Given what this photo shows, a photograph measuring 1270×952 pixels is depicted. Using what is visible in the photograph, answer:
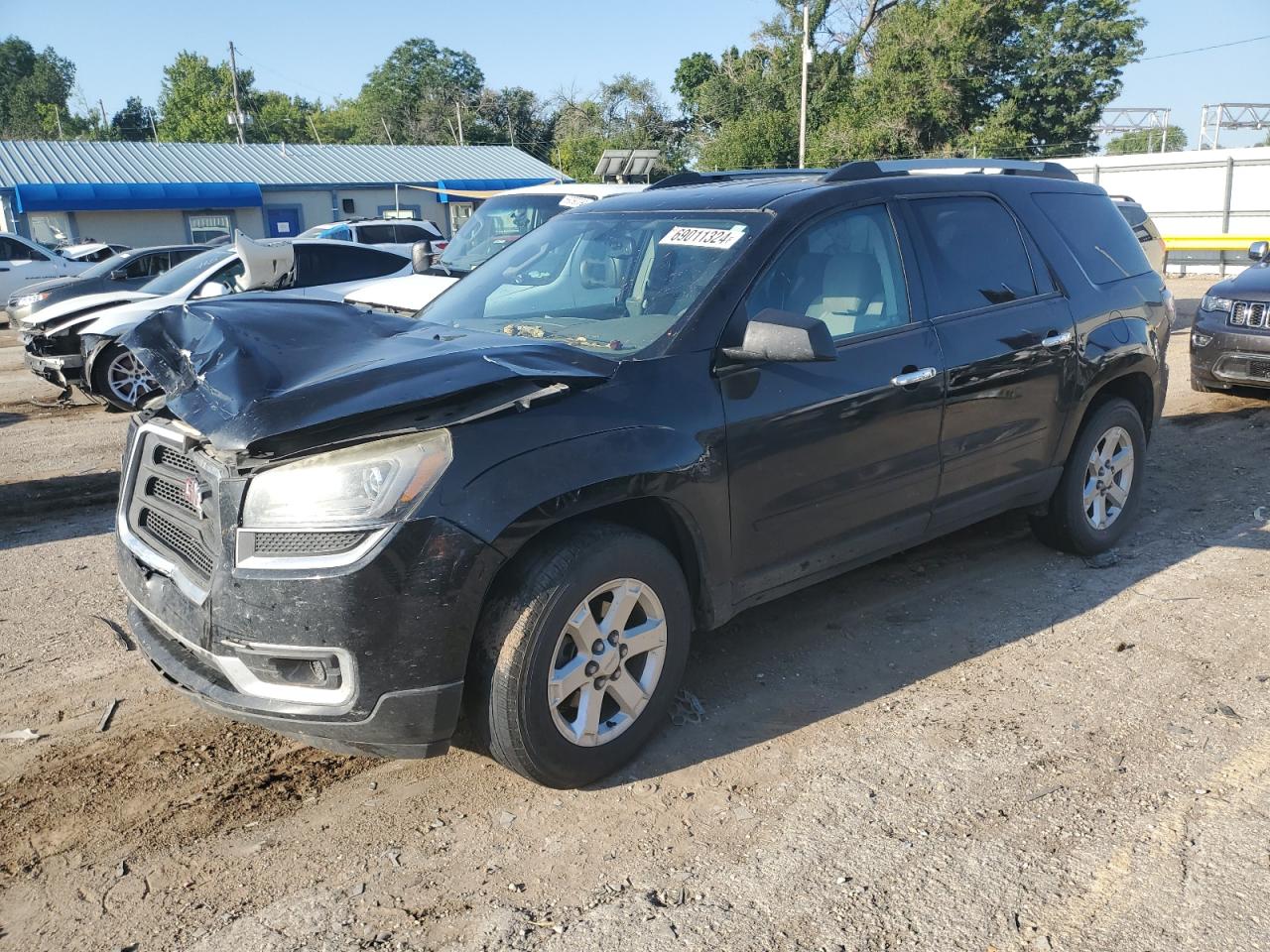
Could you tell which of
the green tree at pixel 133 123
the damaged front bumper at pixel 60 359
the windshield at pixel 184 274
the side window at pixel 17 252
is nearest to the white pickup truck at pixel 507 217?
the windshield at pixel 184 274

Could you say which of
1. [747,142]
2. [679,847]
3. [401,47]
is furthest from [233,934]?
[401,47]

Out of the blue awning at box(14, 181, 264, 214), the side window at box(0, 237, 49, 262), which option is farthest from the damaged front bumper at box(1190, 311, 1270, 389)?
the blue awning at box(14, 181, 264, 214)

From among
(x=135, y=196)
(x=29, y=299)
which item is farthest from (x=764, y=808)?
(x=135, y=196)

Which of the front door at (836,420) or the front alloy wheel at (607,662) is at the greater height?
the front door at (836,420)

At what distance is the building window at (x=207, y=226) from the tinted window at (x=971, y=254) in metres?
36.2

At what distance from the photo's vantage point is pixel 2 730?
3699 millimetres

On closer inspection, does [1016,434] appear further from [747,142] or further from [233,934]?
[747,142]

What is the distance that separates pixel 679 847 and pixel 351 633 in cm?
116

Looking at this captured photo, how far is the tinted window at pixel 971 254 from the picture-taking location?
4.38 meters

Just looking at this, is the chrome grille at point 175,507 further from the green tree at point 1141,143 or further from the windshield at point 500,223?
the green tree at point 1141,143

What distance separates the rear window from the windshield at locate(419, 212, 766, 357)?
2.13 m

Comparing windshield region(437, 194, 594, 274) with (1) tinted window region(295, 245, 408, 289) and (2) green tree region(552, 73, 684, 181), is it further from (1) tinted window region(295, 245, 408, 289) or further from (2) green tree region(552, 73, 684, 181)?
(2) green tree region(552, 73, 684, 181)

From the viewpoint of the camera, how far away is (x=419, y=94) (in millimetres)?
86688

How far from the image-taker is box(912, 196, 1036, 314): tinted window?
14.4 ft
